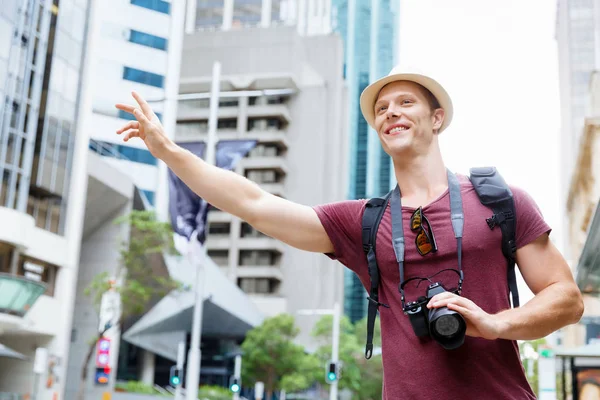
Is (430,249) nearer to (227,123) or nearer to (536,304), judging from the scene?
(536,304)

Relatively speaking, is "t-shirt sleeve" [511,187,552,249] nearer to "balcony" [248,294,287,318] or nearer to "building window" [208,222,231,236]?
"balcony" [248,294,287,318]

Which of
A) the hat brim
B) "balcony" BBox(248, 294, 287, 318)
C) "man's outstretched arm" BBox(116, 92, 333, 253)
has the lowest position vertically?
"man's outstretched arm" BBox(116, 92, 333, 253)

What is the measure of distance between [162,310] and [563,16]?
6498 centimetres

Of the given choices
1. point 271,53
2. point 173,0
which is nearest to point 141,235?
point 173,0

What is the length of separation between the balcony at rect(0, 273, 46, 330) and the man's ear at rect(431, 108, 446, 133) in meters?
30.3

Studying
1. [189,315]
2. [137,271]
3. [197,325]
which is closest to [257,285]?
[189,315]

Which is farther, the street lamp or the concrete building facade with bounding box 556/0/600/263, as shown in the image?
the concrete building facade with bounding box 556/0/600/263

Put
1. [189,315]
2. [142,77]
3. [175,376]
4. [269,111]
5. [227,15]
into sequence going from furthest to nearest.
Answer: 1. [227,15]
2. [269,111]
3. [142,77]
4. [189,315]
5. [175,376]

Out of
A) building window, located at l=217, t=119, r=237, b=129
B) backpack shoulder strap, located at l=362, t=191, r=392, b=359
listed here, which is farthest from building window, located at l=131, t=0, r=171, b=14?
backpack shoulder strap, located at l=362, t=191, r=392, b=359

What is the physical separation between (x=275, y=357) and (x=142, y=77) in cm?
2404

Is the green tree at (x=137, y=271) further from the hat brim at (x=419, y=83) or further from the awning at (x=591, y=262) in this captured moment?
the hat brim at (x=419, y=83)

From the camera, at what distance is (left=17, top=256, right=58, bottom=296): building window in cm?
3425

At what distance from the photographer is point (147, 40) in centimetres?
6272

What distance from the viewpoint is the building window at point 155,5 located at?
6297 centimetres
